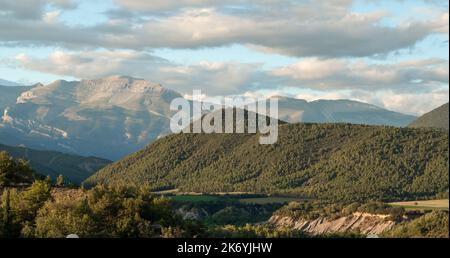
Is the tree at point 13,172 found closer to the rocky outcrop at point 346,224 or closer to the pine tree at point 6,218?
the pine tree at point 6,218

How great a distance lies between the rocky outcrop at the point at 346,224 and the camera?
6737 inches

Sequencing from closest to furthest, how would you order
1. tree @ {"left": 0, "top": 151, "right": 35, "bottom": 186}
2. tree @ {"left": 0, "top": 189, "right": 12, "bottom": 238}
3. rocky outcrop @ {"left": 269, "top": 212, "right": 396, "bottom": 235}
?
tree @ {"left": 0, "top": 189, "right": 12, "bottom": 238} < tree @ {"left": 0, "top": 151, "right": 35, "bottom": 186} < rocky outcrop @ {"left": 269, "top": 212, "right": 396, "bottom": 235}

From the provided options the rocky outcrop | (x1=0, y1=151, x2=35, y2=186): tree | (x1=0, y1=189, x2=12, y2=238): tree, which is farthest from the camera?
the rocky outcrop

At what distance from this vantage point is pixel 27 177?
83562mm

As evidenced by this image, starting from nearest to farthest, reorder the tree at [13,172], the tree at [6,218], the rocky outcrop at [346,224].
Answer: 1. the tree at [6,218]
2. the tree at [13,172]
3. the rocky outcrop at [346,224]

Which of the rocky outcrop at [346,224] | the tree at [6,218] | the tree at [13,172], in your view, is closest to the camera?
the tree at [6,218]

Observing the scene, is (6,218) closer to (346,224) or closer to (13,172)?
(13,172)

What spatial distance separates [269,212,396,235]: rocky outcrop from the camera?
561 ft

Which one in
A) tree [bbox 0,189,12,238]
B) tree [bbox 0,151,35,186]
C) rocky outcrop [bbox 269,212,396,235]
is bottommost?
rocky outcrop [bbox 269,212,396,235]

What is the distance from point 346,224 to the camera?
18312cm

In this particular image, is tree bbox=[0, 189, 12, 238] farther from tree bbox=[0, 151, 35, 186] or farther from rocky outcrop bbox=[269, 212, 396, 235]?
rocky outcrop bbox=[269, 212, 396, 235]

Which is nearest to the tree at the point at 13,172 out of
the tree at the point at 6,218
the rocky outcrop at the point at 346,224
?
the tree at the point at 6,218

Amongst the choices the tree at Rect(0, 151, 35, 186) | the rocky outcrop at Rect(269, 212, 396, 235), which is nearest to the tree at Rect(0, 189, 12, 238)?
the tree at Rect(0, 151, 35, 186)
